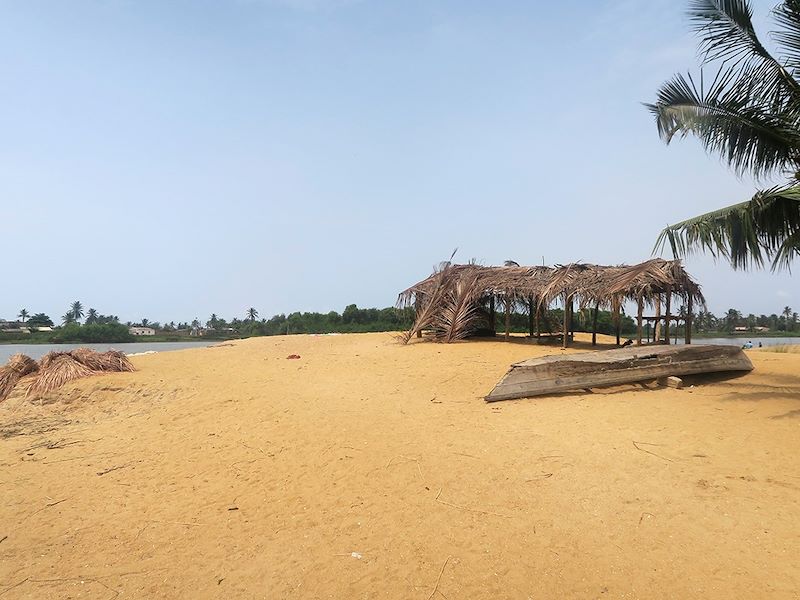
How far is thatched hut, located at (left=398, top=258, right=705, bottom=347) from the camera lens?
11984 mm

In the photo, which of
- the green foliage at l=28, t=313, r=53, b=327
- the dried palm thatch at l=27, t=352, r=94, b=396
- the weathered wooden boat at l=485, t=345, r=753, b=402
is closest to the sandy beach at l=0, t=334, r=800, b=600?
the weathered wooden boat at l=485, t=345, r=753, b=402

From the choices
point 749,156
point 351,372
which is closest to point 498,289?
point 351,372

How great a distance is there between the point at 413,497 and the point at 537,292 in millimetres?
10391

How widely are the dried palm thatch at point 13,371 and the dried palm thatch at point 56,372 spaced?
239 mm

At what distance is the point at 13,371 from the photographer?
35.4 ft

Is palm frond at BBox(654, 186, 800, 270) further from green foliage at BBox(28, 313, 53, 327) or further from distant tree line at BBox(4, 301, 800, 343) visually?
green foliage at BBox(28, 313, 53, 327)

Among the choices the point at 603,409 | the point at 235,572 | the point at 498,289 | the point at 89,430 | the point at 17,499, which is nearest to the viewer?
the point at 235,572

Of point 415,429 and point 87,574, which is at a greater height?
point 415,429

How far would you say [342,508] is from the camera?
14.8 ft

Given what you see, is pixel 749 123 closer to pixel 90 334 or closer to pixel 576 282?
pixel 576 282

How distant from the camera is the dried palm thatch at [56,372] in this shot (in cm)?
998

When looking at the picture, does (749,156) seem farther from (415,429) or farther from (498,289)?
(498,289)

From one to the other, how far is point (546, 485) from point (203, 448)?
417 cm

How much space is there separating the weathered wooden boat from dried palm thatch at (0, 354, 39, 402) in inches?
379
